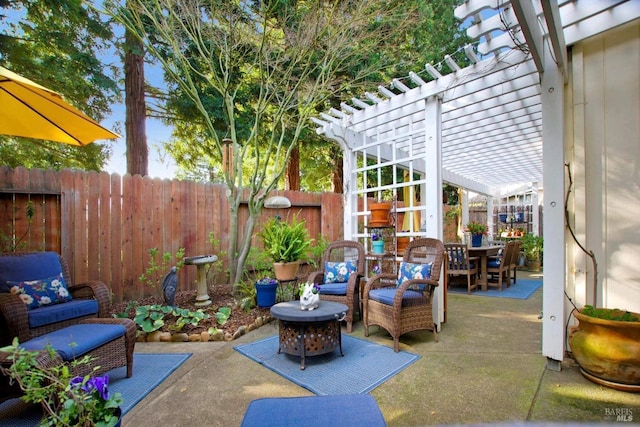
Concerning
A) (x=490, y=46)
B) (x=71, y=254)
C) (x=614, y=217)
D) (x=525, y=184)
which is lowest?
(x=71, y=254)

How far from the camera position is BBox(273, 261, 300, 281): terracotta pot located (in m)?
4.29

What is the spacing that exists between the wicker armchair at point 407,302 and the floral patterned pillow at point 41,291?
290 centimetres

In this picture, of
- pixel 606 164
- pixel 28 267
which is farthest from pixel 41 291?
pixel 606 164

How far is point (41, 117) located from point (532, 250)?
9.83m

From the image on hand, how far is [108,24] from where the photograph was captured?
5.79 meters

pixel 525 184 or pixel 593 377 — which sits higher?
pixel 525 184

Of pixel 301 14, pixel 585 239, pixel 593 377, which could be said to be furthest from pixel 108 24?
pixel 593 377

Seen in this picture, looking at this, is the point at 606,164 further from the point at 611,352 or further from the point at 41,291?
the point at 41,291

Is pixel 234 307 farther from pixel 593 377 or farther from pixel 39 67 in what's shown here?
pixel 39 67

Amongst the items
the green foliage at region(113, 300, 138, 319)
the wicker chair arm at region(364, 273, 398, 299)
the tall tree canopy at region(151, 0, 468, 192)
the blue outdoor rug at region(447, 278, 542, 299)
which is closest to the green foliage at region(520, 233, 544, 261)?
the blue outdoor rug at region(447, 278, 542, 299)

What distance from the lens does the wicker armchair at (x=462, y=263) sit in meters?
5.70

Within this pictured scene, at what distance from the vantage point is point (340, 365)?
280 cm

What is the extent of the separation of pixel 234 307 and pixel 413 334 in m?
2.17

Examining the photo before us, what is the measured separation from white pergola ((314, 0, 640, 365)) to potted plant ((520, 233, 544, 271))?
2379 millimetres
